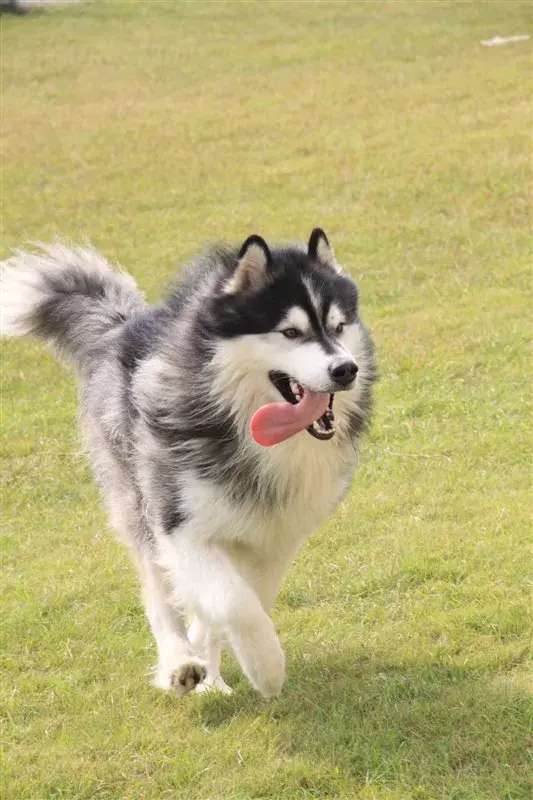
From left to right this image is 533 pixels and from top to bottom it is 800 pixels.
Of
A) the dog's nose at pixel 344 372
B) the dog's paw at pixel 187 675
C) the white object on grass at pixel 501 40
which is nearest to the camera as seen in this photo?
the dog's nose at pixel 344 372

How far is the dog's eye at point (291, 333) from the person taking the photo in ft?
16.3

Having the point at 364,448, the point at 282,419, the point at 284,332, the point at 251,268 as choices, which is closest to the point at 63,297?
the point at 251,268

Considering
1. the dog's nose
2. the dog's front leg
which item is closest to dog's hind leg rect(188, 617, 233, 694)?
the dog's front leg

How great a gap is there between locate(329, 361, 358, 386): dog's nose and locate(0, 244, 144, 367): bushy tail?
2.27 m

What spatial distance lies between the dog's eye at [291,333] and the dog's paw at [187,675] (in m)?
1.60

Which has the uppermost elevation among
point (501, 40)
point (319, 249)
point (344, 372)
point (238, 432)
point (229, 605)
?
point (319, 249)

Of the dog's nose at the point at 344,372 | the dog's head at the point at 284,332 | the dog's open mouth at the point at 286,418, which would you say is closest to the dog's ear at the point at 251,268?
the dog's head at the point at 284,332

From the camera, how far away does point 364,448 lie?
8.97m

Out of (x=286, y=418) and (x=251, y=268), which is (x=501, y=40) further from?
(x=286, y=418)

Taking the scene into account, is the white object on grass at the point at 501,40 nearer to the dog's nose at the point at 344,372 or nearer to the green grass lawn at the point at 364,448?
the green grass lawn at the point at 364,448

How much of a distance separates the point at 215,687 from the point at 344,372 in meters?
1.79

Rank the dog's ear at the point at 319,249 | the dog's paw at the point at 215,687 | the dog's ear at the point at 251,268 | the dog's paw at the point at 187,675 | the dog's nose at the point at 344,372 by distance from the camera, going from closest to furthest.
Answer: the dog's nose at the point at 344,372 < the dog's ear at the point at 251,268 < the dog's ear at the point at 319,249 < the dog's paw at the point at 187,675 < the dog's paw at the point at 215,687

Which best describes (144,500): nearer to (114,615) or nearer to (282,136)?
(114,615)

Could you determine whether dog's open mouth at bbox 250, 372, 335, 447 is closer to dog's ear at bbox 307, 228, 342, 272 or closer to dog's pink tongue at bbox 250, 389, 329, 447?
dog's pink tongue at bbox 250, 389, 329, 447
